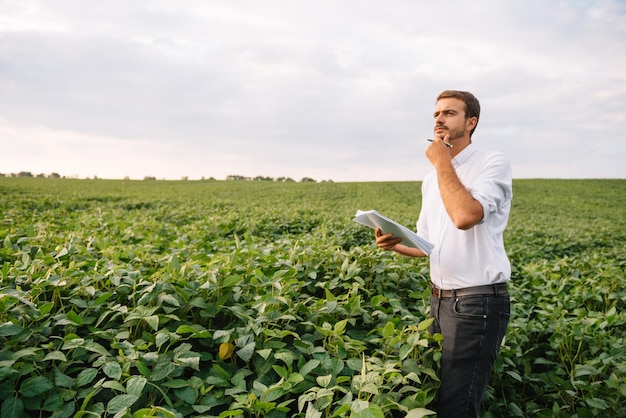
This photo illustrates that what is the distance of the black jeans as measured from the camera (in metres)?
2.56

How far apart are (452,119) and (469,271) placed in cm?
100

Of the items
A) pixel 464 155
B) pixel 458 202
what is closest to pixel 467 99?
pixel 464 155

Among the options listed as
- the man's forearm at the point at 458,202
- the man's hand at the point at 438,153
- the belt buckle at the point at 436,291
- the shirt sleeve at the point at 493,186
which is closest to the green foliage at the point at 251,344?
the belt buckle at the point at 436,291

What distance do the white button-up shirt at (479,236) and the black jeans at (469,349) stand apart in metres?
0.14

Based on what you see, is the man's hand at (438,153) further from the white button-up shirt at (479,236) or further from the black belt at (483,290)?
the black belt at (483,290)

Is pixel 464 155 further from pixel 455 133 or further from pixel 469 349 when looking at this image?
pixel 469 349

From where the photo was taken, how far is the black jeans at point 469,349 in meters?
2.56

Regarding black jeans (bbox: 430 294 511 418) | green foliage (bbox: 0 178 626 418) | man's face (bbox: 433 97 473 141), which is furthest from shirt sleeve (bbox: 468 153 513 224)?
green foliage (bbox: 0 178 626 418)

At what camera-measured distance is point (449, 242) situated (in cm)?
274

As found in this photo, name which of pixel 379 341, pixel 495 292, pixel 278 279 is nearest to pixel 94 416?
pixel 278 279

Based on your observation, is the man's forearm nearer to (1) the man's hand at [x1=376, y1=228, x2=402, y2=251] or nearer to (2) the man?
(2) the man

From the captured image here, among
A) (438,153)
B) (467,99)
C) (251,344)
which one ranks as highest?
(467,99)

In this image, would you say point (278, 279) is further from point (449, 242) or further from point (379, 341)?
point (449, 242)

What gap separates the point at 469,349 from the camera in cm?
258
